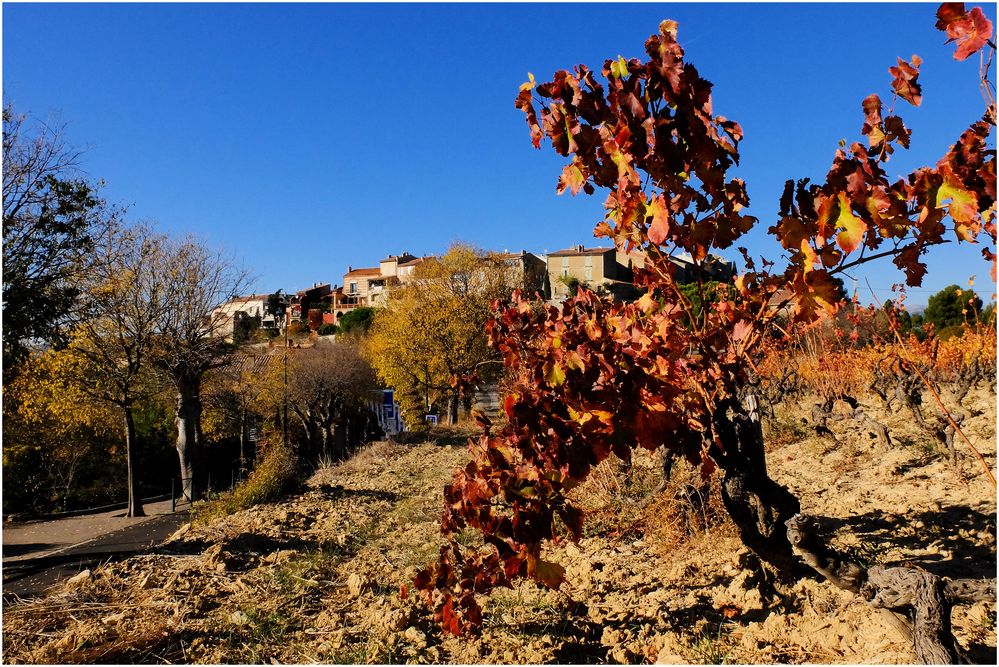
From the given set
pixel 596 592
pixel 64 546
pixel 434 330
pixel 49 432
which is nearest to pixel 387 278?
pixel 434 330

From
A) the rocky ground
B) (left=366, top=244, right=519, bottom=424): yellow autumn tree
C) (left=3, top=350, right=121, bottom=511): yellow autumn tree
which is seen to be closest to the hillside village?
(left=366, top=244, right=519, bottom=424): yellow autumn tree

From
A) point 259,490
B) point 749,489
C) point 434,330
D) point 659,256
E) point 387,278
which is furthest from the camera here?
point 387,278

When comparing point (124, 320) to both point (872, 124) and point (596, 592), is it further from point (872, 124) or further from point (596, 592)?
point (872, 124)

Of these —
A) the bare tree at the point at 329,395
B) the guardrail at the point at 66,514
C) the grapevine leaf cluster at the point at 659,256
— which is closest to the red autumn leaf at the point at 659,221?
the grapevine leaf cluster at the point at 659,256

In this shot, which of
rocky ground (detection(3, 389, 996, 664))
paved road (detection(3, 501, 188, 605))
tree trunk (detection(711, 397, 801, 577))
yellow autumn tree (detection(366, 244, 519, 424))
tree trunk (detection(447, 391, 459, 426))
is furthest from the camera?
yellow autumn tree (detection(366, 244, 519, 424))

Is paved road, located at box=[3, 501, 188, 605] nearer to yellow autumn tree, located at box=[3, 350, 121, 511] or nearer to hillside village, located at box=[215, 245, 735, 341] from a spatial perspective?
yellow autumn tree, located at box=[3, 350, 121, 511]

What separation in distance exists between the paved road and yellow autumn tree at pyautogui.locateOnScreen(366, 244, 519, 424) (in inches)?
482

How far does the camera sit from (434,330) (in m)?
25.2

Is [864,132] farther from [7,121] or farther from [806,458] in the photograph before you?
[7,121]

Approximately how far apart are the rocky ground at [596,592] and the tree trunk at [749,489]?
607 millimetres

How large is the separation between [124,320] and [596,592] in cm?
1347

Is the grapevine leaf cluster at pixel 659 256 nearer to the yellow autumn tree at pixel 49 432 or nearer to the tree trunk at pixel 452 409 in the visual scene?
the yellow autumn tree at pixel 49 432

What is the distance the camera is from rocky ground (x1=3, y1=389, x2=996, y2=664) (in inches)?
131

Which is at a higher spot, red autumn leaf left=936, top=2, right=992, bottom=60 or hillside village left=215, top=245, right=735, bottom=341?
hillside village left=215, top=245, right=735, bottom=341
